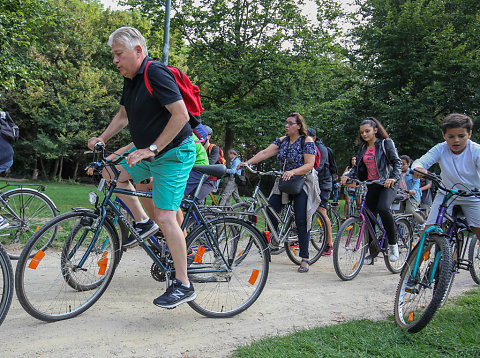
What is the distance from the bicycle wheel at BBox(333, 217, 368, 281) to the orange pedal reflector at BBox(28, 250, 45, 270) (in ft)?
10.5

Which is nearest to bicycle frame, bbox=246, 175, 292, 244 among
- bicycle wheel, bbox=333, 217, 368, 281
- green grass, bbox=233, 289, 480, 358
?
bicycle wheel, bbox=333, 217, 368, 281

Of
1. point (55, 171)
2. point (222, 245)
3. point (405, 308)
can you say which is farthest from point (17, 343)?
point (55, 171)

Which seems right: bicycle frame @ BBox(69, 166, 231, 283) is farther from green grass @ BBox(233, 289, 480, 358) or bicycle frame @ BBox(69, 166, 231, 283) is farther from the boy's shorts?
the boy's shorts

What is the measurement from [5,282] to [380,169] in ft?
14.3

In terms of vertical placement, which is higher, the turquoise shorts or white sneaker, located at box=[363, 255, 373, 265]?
the turquoise shorts

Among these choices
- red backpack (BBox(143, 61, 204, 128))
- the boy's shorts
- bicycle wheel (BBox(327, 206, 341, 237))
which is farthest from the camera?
bicycle wheel (BBox(327, 206, 341, 237))

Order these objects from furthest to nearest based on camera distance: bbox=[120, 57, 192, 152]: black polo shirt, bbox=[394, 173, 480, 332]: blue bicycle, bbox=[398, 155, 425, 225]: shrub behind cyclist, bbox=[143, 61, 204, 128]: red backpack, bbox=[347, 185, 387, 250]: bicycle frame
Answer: bbox=[398, 155, 425, 225]: shrub behind cyclist < bbox=[347, 185, 387, 250]: bicycle frame < bbox=[143, 61, 204, 128]: red backpack < bbox=[394, 173, 480, 332]: blue bicycle < bbox=[120, 57, 192, 152]: black polo shirt

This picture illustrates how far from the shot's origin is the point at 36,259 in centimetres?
307

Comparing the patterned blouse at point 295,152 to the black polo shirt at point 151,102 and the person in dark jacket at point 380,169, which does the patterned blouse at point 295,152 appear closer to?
the person in dark jacket at point 380,169

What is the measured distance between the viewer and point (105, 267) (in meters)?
3.48

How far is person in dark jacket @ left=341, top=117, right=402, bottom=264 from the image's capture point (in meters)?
5.37

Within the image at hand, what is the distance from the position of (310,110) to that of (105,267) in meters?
15.5

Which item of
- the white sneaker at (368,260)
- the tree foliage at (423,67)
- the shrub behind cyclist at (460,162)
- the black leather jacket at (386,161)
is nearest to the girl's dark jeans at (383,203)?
the black leather jacket at (386,161)

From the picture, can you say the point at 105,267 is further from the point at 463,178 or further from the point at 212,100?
the point at 212,100
